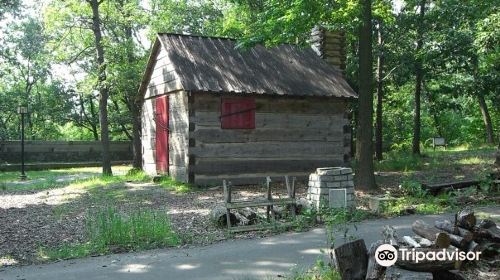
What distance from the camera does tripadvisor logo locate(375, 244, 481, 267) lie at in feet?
16.8

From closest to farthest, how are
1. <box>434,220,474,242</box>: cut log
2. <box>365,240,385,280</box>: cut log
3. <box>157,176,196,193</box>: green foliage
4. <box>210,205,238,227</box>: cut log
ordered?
<box>365,240,385,280</box>: cut log < <box>434,220,474,242</box>: cut log < <box>210,205,238,227</box>: cut log < <box>157,176,196,193</box>: green foliage

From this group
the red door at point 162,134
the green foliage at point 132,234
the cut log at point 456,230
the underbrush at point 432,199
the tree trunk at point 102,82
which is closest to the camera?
the cut log at point 456,230

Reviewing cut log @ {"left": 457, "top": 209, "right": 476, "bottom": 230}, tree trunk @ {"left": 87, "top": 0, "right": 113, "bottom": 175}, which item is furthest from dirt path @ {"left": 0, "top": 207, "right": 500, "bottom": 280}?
tree trunk @ {"left": 87, "top": 0, "right": 113, "bottom": 175}

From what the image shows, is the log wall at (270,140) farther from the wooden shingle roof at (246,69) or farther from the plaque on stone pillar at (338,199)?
the plaque on stone pillar at (338,199)

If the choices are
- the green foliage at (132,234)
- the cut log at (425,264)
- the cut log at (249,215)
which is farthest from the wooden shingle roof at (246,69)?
the cut log at (425,264)

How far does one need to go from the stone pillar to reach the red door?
27.8 ft

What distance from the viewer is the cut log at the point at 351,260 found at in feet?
17.4

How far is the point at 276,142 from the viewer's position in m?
16.3

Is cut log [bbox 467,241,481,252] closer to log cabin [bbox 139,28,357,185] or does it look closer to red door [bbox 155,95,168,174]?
log cabin [bbox 139,28,357,185]

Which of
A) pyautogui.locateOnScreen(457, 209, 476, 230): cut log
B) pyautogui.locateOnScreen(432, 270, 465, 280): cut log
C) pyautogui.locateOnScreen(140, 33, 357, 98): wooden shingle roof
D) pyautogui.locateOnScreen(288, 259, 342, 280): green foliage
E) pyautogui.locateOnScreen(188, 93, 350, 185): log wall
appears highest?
pyautogui.locateOnScreen(140, 33, 357, 98): wooden shingle roof

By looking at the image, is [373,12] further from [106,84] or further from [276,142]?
[106,84]

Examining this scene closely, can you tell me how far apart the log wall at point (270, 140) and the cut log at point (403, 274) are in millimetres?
10429

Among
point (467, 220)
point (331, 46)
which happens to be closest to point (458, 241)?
point (467, 220)

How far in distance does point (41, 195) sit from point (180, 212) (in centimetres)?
617
